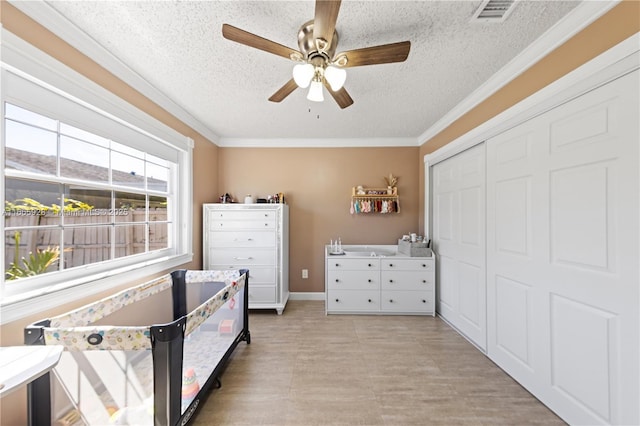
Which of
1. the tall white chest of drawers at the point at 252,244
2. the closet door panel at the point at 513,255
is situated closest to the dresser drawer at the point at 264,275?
the tall white chest of drawers at the point at 252,244

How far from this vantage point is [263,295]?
3.07 metres

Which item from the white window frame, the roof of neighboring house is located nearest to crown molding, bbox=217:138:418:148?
the white window frame

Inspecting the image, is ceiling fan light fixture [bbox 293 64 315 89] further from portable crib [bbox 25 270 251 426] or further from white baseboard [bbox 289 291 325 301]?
white baseboard [bbox 289 291 325 301]

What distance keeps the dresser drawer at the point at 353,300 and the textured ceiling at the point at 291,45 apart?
7.21 feet

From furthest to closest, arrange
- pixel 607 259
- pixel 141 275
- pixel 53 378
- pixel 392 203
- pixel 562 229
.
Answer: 1. pixel 392 203
2. pixel 141 275
3. pixel 562 229
4. pixel 607 259
5. pixel 53 378

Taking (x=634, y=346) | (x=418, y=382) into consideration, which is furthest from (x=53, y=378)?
(x=634, y=346)

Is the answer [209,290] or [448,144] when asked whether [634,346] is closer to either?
[448,144]

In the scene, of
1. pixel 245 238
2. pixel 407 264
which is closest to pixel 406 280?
pixel 407 264

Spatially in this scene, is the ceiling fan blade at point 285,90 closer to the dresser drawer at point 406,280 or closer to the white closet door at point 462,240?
the white closet door at point 462,240

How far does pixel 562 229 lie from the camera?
1491 mm

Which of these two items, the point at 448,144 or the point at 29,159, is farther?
the point at 448,144

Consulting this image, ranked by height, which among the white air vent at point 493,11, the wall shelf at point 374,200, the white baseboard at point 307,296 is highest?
the white air vent at point 493,11

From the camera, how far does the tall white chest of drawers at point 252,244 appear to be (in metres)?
3.05

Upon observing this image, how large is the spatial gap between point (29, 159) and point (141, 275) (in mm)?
1096
